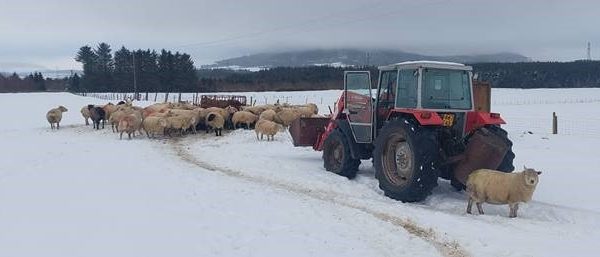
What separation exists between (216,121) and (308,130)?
27.7ft

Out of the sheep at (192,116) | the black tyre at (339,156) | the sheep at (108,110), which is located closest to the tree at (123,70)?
the sheep at (108,110)

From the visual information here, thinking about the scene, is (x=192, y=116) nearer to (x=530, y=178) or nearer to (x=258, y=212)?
(x=258, y=212)

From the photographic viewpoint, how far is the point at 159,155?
16.8 metres

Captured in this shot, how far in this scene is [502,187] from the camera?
30.3 feet

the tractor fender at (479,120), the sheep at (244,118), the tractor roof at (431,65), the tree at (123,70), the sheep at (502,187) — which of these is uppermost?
the tree at (123,70)

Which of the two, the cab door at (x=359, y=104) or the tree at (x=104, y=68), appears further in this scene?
the tree at (x=104, y=68)

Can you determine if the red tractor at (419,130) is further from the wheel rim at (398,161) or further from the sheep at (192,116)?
the sheep at (192,116)

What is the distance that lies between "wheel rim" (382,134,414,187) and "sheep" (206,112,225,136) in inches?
497

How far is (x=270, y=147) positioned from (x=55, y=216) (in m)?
10.2

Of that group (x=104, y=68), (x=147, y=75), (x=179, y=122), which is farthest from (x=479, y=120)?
(x=104, y=68)

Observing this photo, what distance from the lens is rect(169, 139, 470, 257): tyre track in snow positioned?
7559mm

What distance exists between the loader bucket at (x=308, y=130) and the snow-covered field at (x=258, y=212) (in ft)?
1.73

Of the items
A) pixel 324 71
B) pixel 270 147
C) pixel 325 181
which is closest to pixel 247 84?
pixel 324 71

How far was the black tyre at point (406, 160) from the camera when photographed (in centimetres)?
1007
